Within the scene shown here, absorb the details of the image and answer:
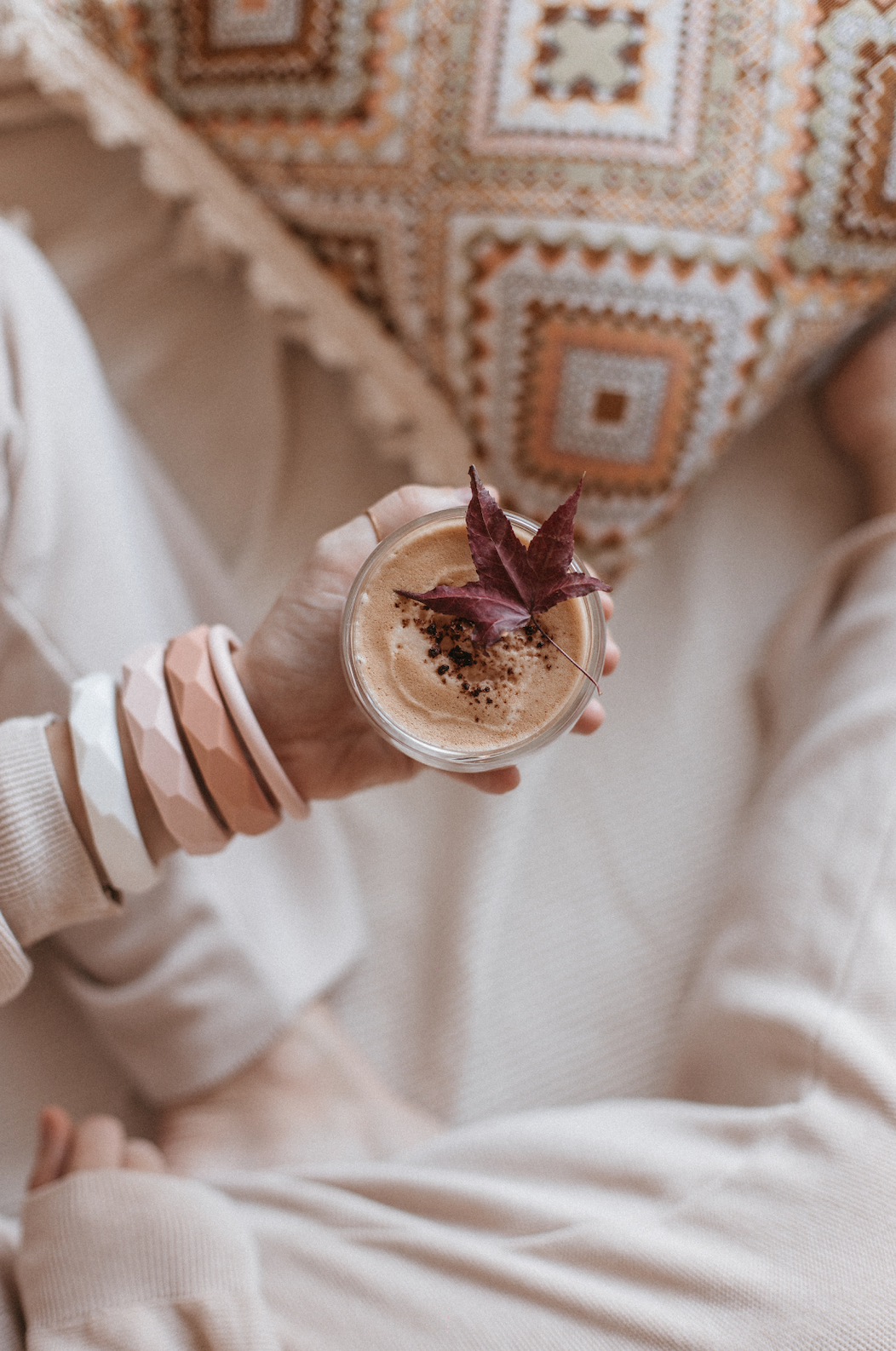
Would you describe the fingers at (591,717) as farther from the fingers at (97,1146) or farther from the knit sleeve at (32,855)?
the fingers at (97,1146)

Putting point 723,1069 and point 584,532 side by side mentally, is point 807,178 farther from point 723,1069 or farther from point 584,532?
point 723,1069

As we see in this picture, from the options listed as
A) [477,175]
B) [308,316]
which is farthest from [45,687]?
[477,175]

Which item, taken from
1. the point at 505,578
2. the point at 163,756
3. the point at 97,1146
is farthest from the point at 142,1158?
the point at 505,578

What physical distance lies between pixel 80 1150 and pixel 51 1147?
0.03 m

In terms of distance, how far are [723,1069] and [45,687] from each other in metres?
0.63

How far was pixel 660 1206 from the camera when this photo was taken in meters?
0.71

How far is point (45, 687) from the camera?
76 centimetres

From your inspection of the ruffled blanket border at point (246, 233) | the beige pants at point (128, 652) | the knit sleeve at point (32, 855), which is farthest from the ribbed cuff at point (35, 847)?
the ruffled blanket border at point (246, 233)

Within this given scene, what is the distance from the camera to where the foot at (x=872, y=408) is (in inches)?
39.1

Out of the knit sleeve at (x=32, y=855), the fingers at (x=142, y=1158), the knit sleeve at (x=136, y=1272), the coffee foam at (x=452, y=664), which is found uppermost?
the coffee foam at (x=452, y=664)

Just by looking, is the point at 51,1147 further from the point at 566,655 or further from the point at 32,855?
the point at 566,655

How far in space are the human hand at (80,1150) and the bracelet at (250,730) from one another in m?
0.37

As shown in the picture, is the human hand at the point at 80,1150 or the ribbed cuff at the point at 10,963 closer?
the ribbed cuff at the point at 10,963

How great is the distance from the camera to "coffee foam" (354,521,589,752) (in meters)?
0.60
